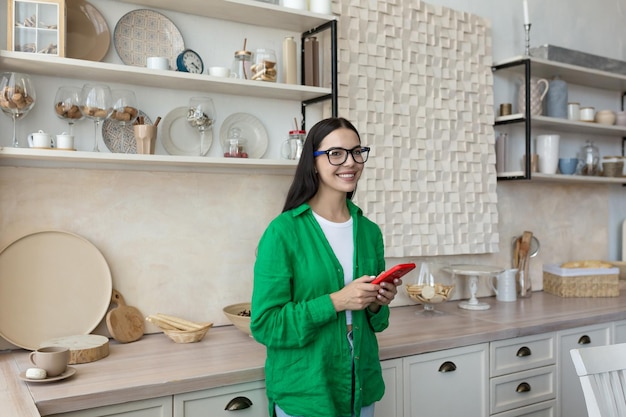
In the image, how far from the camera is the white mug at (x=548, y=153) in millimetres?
3244

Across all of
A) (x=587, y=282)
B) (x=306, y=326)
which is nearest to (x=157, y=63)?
(x=306, y=326)

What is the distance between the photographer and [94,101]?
2.06 metres

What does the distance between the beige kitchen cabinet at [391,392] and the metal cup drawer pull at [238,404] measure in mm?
498

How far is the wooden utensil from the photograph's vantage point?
214cm

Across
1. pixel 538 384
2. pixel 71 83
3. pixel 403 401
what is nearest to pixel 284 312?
pixel 403 401

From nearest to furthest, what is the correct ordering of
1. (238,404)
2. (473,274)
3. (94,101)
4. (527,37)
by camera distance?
(238,404) < (94,101) < (473,274) < (527,37)

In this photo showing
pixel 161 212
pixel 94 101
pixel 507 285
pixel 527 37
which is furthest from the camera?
pixel 527 37

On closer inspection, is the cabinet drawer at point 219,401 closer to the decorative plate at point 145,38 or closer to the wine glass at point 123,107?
the wine glass at point 123,107

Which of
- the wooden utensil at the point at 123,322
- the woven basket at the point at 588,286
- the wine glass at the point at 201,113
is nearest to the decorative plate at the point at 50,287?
the wooden utensil at the point at 123,322

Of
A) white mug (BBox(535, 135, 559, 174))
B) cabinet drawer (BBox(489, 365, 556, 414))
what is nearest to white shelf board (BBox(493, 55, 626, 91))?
white mug (BBox(535, 135, 559, 174))

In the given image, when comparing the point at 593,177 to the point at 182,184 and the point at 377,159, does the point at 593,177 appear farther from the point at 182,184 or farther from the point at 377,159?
the point at 182,184

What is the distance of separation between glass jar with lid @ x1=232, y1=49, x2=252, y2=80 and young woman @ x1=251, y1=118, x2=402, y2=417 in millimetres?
704

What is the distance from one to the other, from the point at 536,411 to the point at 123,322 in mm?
1720

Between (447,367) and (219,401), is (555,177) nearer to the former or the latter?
(447,367)
